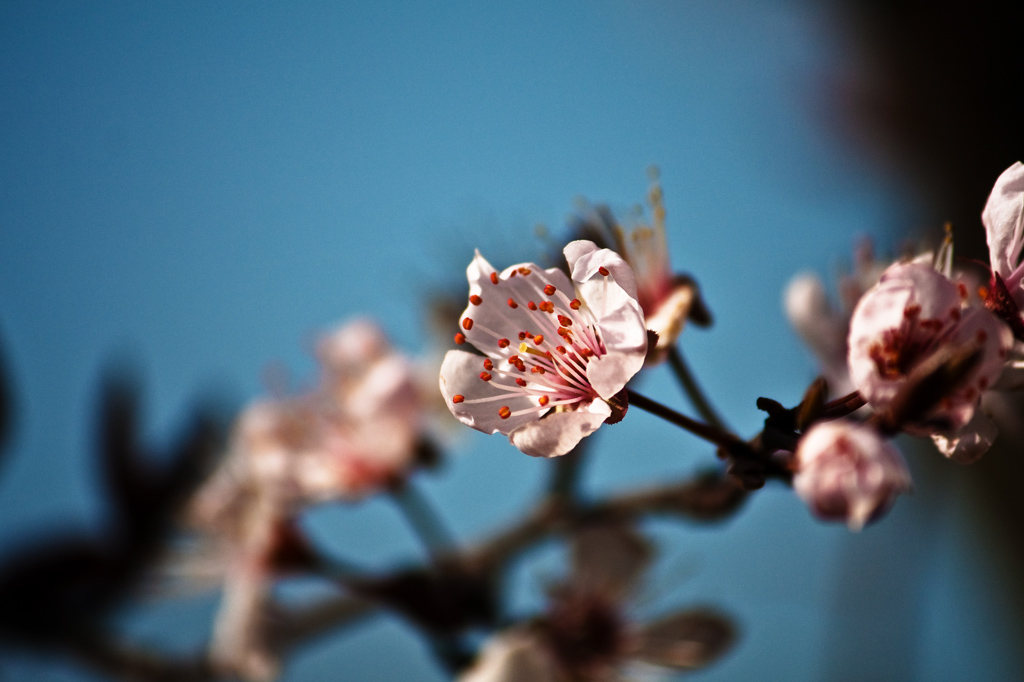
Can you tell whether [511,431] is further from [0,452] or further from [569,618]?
[0,452]

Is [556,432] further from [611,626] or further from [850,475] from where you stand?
[611,626]

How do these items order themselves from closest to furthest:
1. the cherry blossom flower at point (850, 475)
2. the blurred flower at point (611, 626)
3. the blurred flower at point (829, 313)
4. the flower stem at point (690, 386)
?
the cherry blossom flower at point (850, 475) < the flower stem at point (690, 386) < the blurred flower at point (829, 313) < the blurred flower at point (611, 626)

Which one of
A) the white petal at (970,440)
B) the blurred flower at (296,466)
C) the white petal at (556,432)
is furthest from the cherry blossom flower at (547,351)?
the blurred flower at (296,466)

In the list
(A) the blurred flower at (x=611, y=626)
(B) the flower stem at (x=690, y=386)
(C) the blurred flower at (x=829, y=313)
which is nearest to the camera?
(B) the flower stem at (x=690, y=386)

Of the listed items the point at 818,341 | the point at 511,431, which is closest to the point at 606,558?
the point at 818,341

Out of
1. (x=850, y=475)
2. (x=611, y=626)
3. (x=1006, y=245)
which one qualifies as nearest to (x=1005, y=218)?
(x=1006, y=245)

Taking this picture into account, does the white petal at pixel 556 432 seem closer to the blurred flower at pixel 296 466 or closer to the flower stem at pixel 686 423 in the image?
the flower stem at pixel 686 423
